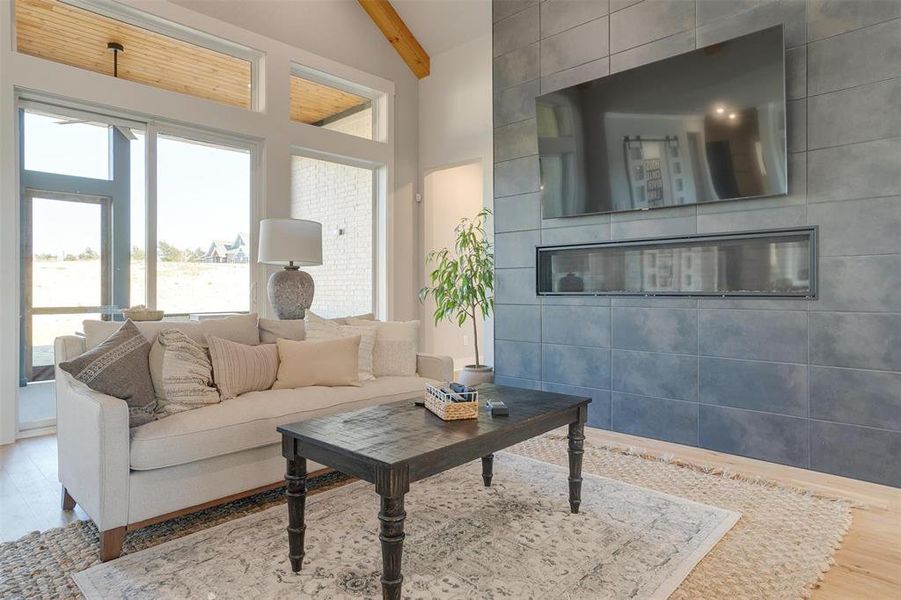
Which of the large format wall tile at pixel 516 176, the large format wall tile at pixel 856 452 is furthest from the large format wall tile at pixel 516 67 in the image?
the large format wall tile at pixel 856 452

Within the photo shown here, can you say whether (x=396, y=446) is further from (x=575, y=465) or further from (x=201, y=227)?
(x=201, y=227)

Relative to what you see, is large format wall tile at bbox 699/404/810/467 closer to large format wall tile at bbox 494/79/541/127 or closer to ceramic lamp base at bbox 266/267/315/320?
large format wall tile at bbox 494/79/541/127

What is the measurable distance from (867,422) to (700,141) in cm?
176

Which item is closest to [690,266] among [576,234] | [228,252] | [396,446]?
[576,234]

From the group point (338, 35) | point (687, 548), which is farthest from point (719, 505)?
point (338, 35)

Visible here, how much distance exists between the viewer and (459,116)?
18.2ft

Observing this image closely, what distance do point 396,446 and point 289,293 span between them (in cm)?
220

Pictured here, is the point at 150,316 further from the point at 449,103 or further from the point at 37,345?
the point at 449,103

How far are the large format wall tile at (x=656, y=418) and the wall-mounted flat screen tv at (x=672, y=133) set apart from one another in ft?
4.16

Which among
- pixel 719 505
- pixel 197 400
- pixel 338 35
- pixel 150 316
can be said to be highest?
pixel 338 35

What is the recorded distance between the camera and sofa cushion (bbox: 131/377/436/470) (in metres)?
2.07

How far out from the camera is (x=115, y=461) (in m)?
1.96

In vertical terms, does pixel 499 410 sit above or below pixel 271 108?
below

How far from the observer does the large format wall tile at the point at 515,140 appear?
13.9 feet
